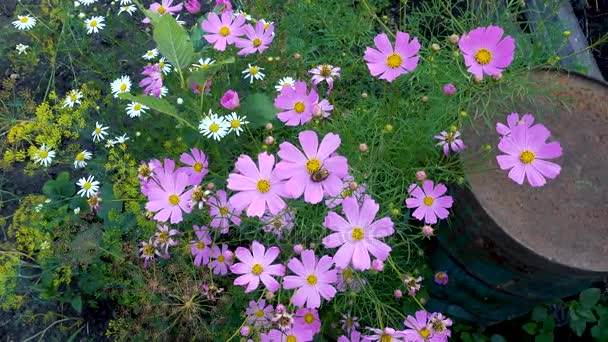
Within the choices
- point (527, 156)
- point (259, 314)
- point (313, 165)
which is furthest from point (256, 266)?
point (527, 156)

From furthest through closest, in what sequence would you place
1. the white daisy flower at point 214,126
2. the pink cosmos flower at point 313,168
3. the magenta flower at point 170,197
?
the white daisy flower at point 214,126
the magenta flower at point 170,197
the pink cosmos flower at point 313,168

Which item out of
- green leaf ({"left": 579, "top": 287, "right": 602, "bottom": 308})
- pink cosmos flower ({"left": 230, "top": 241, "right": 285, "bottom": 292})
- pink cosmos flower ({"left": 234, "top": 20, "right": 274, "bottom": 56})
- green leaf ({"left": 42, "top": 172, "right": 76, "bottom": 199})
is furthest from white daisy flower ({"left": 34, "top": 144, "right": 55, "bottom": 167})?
green leaf ({"left": 579, "top": 287, "right": 602, "bottom": 308})

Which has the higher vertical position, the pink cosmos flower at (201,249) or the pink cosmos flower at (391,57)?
the pink cosmos flower at (391,57)

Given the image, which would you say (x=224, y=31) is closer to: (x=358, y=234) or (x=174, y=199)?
(x=174, y=199)

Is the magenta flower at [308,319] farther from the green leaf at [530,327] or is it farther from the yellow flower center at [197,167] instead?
the green leaf at [530,327]

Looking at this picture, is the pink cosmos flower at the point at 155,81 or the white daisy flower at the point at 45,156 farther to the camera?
the white daisy flower at the point at 45,156

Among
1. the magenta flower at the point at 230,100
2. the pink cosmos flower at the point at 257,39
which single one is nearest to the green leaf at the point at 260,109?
the magenta flower at the point at 230,100

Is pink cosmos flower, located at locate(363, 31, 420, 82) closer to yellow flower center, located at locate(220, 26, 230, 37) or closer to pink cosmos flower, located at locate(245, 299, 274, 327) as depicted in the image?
yellow flower center, located at locate(220, 26, 230, 37)
